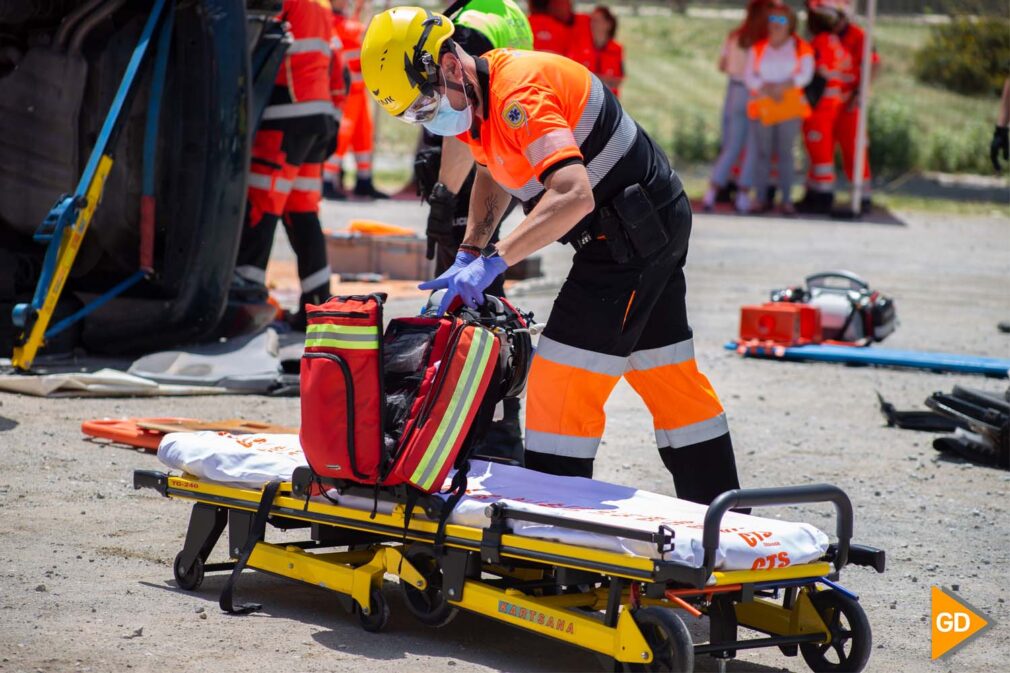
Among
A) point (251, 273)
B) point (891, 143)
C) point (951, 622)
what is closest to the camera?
point (951, 622)

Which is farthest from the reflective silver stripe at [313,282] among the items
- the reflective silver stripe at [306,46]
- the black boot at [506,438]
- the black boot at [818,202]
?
the black boot at [818,202]

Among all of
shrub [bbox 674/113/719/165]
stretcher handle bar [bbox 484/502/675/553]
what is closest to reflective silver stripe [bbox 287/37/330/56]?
stretcher handle bar [bbox 484/502/675/553]

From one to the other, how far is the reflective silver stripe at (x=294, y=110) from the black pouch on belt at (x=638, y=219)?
4.69 metres

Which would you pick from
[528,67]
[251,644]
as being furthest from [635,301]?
[251,644]

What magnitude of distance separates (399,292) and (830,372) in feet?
10.9

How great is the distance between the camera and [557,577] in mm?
3949

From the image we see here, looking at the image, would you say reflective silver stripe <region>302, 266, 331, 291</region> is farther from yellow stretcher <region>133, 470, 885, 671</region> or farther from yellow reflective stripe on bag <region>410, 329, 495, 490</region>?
yellow reflective stripe on bag <region>410, 329, 495, 490</region>

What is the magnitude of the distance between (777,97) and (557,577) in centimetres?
1346

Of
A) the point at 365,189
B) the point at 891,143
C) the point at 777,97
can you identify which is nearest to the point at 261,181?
the point at 365,189

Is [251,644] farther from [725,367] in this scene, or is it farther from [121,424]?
[725,367]

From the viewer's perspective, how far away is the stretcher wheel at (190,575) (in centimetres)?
452

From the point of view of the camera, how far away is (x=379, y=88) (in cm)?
429

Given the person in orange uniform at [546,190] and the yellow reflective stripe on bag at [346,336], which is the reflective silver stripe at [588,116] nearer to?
the person in orange uniform at [546,190]

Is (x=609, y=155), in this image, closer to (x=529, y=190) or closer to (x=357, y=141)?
(x=529, y=190)
